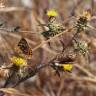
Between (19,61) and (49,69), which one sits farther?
(49,69)

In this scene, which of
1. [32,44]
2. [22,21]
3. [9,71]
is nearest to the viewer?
[9,71]

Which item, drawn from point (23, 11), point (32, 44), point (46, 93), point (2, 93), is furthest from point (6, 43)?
point (2, 93)

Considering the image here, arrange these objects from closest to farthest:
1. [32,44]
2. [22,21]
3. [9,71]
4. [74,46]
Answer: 1. [9,71]
2. [74,46]
3. [32,44]
4. [22,21]

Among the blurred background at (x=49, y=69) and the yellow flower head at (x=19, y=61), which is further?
the blurred background at (x=49, y=69)

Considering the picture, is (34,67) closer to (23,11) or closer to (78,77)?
(78,77)

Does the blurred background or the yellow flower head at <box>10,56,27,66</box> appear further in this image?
the blurred background

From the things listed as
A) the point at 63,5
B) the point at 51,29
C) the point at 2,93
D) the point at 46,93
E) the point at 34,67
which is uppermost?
the point at 63,5

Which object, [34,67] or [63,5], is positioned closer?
[34,67]

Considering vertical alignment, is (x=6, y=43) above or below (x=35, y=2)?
below

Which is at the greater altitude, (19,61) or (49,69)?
(19,61)
